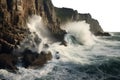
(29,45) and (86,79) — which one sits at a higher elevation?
(29,45)

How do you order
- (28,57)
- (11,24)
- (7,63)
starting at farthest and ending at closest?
(11,24)
(28,57)
(7,63)

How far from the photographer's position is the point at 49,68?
104 feet

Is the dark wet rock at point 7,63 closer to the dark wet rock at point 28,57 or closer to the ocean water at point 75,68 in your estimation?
the ocean water at point 75,68

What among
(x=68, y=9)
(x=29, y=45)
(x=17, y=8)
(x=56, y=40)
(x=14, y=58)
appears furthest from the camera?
(x=68, y=9)

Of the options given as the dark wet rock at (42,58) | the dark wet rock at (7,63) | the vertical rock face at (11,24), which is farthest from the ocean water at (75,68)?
the vertical rock face at (11,24)

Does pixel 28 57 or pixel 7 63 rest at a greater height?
pixel 28 57

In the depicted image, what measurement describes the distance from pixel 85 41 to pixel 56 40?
8.86 m

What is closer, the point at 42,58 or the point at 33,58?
the point at 33,58

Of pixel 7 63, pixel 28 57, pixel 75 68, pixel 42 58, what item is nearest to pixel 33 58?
pixel 28 57

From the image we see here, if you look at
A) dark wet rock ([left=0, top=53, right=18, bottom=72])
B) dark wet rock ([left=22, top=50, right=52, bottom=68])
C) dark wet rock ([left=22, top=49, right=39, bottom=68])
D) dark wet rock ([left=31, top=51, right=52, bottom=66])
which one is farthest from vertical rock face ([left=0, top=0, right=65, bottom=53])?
dark wet rock ([left=31, top=51, right=52, bottom=66])

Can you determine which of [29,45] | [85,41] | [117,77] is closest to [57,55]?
[29,45]

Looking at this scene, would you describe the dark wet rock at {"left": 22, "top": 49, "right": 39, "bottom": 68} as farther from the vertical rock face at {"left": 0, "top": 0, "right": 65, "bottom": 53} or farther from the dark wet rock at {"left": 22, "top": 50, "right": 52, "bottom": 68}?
the vertical rock face at {"left": 0, "top": 0, "right": 65, "bottom": 53}

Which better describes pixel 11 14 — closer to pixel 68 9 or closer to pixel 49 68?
pixel 49 68

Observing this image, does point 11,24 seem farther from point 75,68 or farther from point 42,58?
point 75,68
